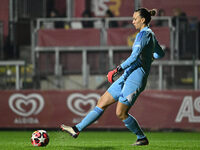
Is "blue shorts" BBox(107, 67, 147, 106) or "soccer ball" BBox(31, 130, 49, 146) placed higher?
"blue shorts" BBox(107, 67, 147, 106)

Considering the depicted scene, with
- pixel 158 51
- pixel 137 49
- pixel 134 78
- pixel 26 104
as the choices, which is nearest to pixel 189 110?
pixel 26 104

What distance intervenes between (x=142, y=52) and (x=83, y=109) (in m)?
7.24

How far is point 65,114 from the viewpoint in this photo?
15.4 m

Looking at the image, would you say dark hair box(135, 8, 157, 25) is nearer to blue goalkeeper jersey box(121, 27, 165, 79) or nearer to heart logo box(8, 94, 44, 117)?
blue goalkeeper jersey box(121, 27, 165, 79)

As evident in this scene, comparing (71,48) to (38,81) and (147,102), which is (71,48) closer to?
(38,81)

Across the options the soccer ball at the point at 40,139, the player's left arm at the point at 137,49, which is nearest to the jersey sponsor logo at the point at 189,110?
the soccer ball at the point at 40,139

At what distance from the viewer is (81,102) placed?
1534 centimetres

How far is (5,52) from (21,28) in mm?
1389

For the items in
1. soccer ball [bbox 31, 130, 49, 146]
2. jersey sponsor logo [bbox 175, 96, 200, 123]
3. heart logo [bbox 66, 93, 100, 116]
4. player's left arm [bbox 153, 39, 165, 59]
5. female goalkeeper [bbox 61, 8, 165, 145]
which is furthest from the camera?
heart logo [bbox 66, 93, 100, 116]

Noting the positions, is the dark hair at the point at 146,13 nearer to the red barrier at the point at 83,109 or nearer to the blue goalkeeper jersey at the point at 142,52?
the blue goalkeeper jersey at the point at 142,52

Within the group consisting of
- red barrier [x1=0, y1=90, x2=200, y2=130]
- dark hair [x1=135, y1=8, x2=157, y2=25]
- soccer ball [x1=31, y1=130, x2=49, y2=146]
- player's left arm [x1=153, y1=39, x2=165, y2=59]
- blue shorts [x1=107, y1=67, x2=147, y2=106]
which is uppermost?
dark hair [x1=135, y1=8, x2=157, y2=25]

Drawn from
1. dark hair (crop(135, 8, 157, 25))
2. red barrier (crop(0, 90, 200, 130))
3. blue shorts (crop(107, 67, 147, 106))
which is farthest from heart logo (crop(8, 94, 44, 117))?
dark hair (crop(135, 8, 157, 25))

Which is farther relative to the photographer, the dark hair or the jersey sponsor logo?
the jersey sponsor logo

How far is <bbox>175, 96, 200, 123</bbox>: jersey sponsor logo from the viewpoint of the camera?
49.5ft
